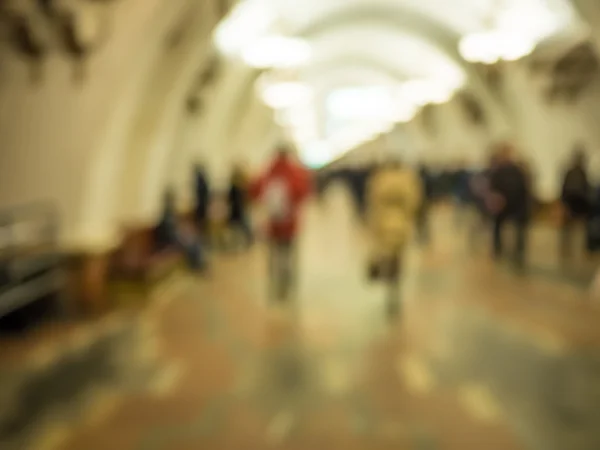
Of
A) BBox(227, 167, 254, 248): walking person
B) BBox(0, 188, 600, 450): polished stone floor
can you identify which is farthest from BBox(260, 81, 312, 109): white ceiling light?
BBox(0, 188, 600, 450): polished stone floor

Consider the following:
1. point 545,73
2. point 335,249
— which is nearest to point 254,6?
point 335,249

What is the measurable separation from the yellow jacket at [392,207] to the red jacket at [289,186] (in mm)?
985

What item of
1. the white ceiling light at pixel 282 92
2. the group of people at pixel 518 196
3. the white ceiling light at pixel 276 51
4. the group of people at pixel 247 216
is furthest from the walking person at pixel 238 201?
the white ceiling light at pixel 282 92

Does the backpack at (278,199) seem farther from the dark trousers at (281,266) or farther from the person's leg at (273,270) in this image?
the person's leg at (273,270)

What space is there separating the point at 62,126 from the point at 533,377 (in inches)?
243

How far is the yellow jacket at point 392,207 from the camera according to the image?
29.1 ft

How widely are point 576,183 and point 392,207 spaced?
→ 5.20 m

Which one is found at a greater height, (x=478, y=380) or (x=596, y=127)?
(x=596, y=127)

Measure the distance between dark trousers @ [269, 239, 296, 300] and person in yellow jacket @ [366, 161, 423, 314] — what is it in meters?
1.30

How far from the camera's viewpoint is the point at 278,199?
9664 millimetres

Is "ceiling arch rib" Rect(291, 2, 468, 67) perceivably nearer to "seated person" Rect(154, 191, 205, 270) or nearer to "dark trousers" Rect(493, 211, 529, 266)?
"dark trousers" Rect(493, 211, 529, 266)

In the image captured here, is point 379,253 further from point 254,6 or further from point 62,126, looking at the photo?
point 254,6

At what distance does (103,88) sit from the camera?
34.2 feet

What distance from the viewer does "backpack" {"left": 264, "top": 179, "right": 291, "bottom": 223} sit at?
379 inches
